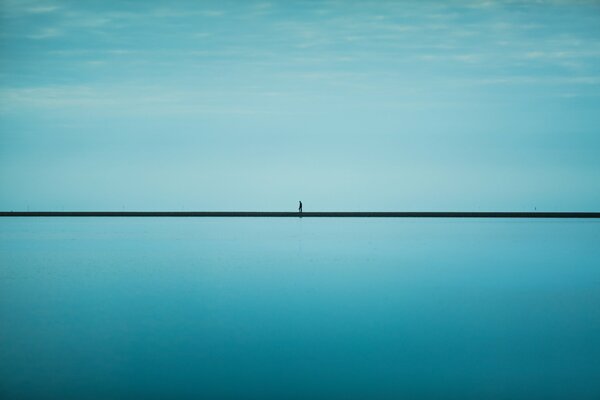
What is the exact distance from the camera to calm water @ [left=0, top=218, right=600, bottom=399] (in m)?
6.38

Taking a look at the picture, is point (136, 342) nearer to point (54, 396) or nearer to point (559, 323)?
point (54, 396)

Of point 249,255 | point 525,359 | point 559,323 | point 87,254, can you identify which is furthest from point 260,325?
point 87,254

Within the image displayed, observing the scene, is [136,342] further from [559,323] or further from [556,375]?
[559,323]

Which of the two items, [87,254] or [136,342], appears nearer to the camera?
[136,342]

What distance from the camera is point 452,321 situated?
9648 millimetres

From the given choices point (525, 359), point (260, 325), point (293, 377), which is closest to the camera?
point (293, 377)

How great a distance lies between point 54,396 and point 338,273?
32.3 ft

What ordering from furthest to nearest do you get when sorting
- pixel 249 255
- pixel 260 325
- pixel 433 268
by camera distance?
pixel 249 255 < pixel 433 268 < pixel 260 325

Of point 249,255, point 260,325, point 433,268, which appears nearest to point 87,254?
point 249,255

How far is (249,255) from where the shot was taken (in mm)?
19938

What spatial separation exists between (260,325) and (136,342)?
1.83 metres

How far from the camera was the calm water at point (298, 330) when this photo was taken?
20.9 feet

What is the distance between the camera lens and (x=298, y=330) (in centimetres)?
889

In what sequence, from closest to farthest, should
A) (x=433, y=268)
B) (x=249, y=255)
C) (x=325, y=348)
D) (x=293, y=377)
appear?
1. (x=293, y=377)
2. (x=325, y=348)
3. (x=433, y=268)
4. (x=249, y=255)
